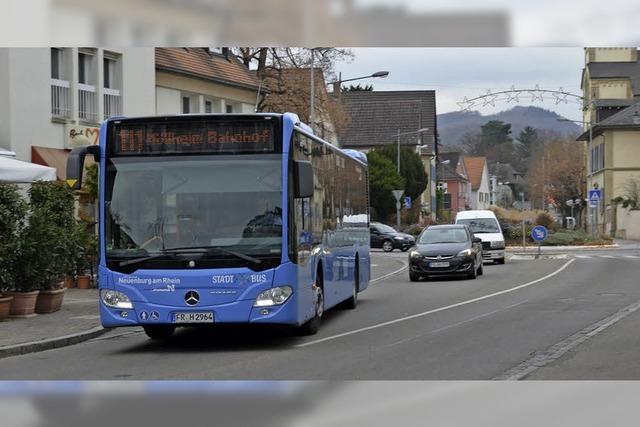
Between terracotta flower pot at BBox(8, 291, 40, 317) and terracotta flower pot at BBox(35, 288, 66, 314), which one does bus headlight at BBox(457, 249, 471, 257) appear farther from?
terracotta flower pot at BBox(8, 291, 40, 317)

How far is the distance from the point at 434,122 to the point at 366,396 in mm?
91388

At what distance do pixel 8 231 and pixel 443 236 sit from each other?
48.3 ft

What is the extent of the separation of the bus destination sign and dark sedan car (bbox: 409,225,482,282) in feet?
49.6

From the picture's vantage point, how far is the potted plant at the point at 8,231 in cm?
1747

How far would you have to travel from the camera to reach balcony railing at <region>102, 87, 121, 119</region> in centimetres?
3303

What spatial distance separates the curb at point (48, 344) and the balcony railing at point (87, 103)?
1590cm

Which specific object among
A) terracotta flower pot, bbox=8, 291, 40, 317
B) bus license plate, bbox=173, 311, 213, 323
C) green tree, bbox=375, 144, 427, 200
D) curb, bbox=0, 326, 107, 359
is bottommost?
curb, bbox=0, 326, 107, 359

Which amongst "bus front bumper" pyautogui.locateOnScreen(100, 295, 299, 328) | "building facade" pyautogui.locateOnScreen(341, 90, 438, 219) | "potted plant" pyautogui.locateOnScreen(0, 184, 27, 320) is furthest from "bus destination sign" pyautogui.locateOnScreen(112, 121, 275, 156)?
"building facade" pyautogui.locateOnScreen(341, 90, 438, 219)

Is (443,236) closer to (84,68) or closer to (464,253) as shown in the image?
(464,253)

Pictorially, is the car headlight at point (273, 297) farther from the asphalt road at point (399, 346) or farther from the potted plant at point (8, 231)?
the potted plant at point (8, 231)

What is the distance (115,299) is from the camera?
13719 millimetres

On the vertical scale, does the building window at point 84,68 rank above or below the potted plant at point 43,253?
above

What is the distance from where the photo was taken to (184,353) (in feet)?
46.3

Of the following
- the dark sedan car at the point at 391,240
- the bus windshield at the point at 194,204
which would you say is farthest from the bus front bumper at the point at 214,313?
the dark sedan car at the point at 391,240
